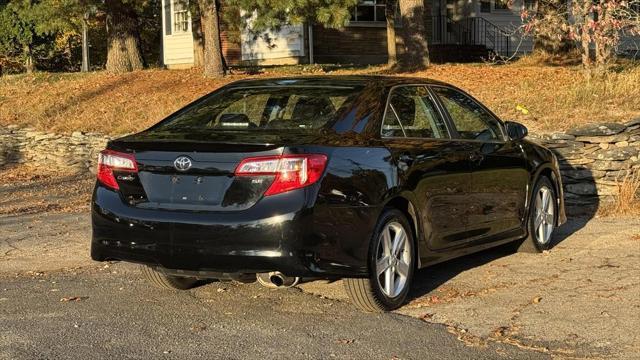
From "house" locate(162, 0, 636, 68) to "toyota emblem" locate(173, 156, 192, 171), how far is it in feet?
67.1

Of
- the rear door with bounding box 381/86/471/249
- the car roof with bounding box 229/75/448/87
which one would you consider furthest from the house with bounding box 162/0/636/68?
the rear door with bounding box 381/86/471/249

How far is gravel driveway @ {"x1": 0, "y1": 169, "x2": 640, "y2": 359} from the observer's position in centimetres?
502

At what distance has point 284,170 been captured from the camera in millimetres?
5152

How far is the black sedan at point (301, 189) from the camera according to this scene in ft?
17.0

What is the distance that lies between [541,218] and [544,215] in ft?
0.34

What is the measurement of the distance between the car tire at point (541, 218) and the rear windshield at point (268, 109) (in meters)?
2.51

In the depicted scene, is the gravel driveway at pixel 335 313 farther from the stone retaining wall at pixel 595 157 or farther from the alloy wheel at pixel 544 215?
the stone retaining wall at pixel 595 157

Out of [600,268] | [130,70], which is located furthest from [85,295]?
[130,70]

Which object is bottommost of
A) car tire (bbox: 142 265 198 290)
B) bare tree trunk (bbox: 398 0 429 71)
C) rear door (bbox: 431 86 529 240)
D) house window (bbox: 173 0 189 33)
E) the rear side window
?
car tire (bbox: 142 265 198 290)

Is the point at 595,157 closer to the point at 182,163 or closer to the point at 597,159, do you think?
the point at 597,159

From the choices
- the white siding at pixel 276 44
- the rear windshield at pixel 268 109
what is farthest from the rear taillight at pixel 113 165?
the white siding at pixel 276 44

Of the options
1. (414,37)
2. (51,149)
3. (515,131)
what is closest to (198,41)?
(414,37)

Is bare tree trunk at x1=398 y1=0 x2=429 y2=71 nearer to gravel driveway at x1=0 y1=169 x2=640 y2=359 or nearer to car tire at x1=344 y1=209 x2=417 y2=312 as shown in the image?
gravel driveway at x1=0 y1=169 x2=640 y2=359

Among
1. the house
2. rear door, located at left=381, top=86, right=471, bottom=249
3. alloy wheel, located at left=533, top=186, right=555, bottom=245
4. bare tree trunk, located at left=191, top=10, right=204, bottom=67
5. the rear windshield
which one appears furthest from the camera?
the house
